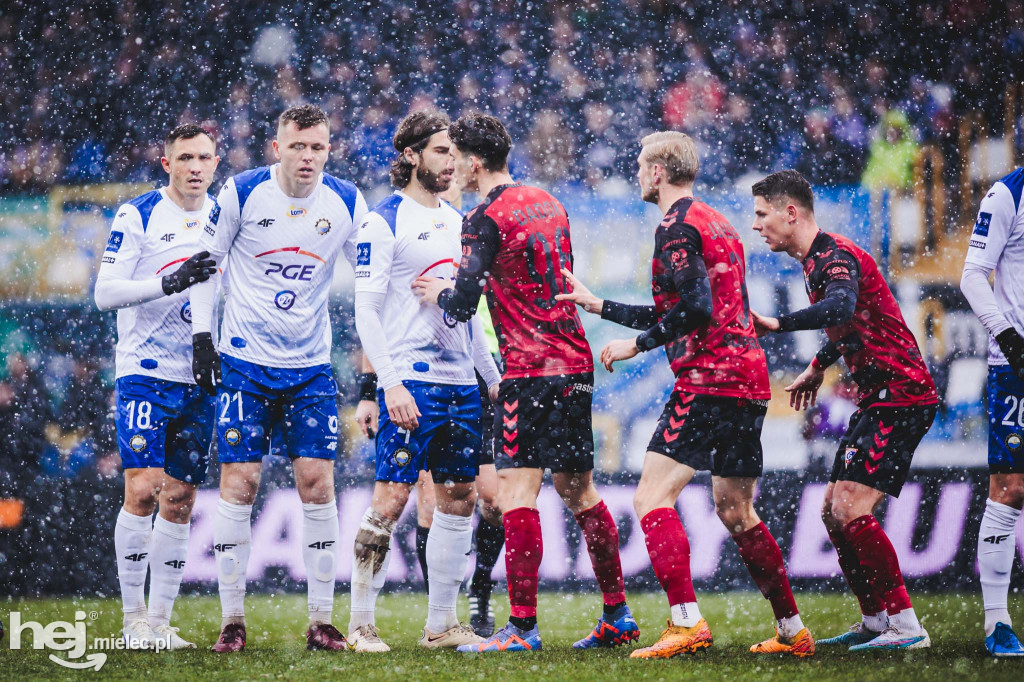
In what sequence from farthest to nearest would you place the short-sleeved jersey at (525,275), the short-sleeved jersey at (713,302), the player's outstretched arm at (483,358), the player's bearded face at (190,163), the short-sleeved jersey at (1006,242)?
the player's bearded face at (190,163)
the player's outstretched arm at (483,358)
the short-sleeved jersey at (1006,242)
the short-sleeved jersey at (525,275)
the short-sleeved jersey at (713,302)

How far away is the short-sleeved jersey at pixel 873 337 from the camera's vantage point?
13.8 feet

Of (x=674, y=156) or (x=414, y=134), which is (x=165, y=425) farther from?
(x=674, y=156)

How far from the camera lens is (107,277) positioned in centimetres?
474

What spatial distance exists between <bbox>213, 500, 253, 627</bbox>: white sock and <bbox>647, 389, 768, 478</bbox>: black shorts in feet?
5.83

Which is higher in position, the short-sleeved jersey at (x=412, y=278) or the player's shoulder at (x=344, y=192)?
the player's shoulder at (x=344, y=192)

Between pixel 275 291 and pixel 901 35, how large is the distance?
6.19 meters

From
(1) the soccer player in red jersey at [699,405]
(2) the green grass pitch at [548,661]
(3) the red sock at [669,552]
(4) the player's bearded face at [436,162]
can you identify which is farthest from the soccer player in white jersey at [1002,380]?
(4) the player's bearded face at [436,162]

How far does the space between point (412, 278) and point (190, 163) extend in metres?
1.36

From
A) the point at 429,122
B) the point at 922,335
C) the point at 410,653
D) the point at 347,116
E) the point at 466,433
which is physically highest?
the point at 347,116

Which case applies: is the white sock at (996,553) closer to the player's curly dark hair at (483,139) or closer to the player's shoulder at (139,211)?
the player's curly dark hair at (483,139)

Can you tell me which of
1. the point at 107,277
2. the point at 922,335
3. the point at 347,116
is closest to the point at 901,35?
the point at 922,335

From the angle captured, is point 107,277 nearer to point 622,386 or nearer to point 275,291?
point 275,291

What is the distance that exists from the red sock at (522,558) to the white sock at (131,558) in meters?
1.81

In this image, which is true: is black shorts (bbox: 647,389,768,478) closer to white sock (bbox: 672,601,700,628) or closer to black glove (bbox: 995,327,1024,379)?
white sock (bbox: 672,601,700,628)
